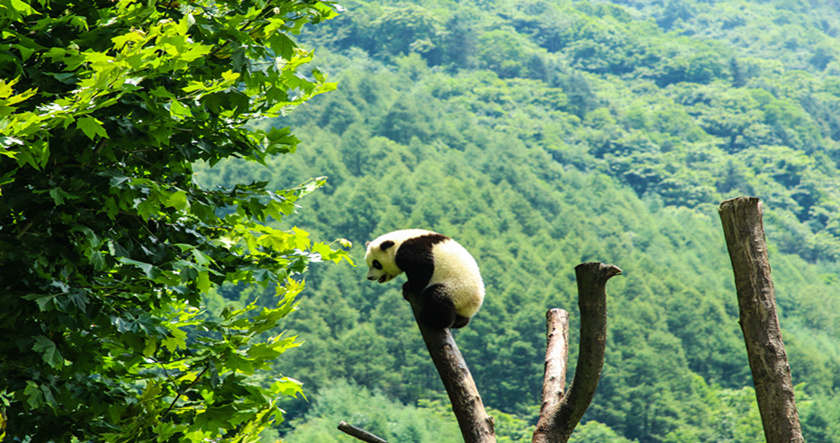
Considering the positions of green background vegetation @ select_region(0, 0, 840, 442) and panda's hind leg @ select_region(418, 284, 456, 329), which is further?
panda's hind leg @ select_region(418, 284, 456, 329)

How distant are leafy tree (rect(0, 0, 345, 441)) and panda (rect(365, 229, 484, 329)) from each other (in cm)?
74

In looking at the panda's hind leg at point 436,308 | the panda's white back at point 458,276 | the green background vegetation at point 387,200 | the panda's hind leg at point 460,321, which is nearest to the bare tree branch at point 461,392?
the panda's hind leg at point 436,308

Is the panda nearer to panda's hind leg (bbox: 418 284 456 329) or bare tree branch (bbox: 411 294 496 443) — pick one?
panda's hind leg (bbox: 418 284 456 329)

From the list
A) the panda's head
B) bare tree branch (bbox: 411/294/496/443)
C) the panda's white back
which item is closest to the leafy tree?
the panda's head

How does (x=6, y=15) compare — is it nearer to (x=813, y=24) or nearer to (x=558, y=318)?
(x=558, y=318)

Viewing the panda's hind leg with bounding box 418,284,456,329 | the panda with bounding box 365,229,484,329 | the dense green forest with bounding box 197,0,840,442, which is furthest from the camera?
the dense green forest with bounding box 197,0,840,442

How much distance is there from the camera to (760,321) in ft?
14.2

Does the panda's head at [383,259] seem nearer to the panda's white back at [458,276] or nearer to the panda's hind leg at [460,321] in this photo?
the panda's white back at [458,276]

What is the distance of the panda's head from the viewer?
20.9ft

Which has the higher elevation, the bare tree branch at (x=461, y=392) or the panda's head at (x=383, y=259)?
the bare tree branch at (x=461, y=392)

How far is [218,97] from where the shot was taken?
16.3 ft

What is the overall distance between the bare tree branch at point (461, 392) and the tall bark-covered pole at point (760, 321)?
4.91 feet

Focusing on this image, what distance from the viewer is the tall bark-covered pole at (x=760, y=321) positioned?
13.9 ft

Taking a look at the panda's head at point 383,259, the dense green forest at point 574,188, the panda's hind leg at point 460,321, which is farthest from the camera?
the dense green forest at point 574,188
